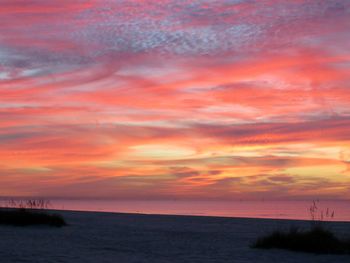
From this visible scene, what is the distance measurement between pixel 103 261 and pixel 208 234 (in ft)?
30.7

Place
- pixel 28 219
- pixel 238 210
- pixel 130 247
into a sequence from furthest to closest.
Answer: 1. pixel 238 210
2. pixel 28 219
3. pixel 130 247

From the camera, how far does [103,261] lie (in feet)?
43.8

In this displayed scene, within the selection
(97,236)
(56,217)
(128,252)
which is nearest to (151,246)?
(128,252)

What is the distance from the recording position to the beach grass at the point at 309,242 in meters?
16.0

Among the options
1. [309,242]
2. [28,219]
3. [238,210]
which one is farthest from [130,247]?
[238,210]

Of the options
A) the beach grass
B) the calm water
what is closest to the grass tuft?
the beach grass

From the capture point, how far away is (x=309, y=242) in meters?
16.3

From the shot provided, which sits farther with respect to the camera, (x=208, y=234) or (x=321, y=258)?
(x=208, y=234)

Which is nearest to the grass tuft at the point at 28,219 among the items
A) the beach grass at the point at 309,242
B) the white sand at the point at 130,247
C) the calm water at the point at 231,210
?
the white sand at the point at 130,247

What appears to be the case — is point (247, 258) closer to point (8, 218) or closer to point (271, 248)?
point (271, 248)

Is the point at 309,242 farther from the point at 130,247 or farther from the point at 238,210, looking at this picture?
the point at 238,210

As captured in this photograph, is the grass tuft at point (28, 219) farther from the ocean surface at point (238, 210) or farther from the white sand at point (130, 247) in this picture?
the ocean surface at point (238, 210)

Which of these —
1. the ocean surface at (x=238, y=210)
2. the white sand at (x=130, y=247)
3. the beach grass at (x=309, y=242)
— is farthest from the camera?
the ocean surface at (x=238, y=210)

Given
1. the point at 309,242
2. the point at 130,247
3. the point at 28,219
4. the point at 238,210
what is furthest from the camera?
the point at 238,210
